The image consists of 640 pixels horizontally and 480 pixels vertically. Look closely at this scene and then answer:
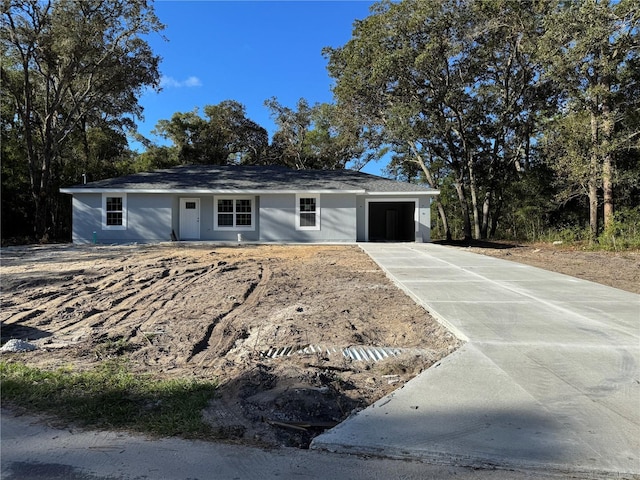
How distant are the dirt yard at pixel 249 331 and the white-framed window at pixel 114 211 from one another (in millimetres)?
9676

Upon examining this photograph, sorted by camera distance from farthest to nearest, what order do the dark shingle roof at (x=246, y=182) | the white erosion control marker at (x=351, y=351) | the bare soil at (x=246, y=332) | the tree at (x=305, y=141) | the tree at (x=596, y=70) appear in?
the tree at (x=305, y=141) < the dark shingle roof at (x=246, y=182) < the tree at (x=596, y=70) < the white erosion control marker at (x=351, y=351) < the bare soil at (x=246, y=332)

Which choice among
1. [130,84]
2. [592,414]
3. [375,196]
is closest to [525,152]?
[375,196]

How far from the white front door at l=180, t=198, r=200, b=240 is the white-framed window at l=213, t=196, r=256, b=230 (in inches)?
38.2

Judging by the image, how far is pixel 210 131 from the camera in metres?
35.8

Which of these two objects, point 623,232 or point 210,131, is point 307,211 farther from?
point 210,131

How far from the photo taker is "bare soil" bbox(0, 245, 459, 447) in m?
3.52

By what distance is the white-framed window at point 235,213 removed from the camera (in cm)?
2111

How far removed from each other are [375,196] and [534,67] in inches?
490

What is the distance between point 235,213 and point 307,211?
11.7ft

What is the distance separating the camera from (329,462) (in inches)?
107

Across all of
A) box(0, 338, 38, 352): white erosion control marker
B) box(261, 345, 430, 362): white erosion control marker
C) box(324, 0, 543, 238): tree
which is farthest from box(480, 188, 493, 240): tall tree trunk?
box(0, 338, 38, 352): white erosion control marker

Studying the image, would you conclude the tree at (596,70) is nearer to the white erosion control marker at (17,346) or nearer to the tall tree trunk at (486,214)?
the tall tree trunk at (486,214)

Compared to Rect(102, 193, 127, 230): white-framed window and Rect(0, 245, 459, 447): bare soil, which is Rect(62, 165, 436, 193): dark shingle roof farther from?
Rect(0, 245, 459, 447): bare soil

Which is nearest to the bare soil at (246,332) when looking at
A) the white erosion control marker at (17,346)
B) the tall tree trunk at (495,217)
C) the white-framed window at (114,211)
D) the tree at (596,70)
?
the white erosion control marker at (17,346)
